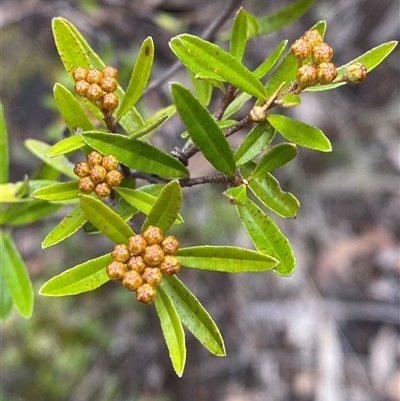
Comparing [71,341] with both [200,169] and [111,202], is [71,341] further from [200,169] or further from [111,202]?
[111,202]

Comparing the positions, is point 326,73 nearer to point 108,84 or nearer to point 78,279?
point 108,84

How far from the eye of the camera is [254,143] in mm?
984

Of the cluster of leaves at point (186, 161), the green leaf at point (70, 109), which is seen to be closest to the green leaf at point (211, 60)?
the cluster of leaves at point (186, 161)

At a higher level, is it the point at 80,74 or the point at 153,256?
the point at 80,74

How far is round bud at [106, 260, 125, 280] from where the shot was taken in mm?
832

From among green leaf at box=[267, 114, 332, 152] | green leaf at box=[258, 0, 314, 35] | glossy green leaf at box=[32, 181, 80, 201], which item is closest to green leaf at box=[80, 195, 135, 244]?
glossy green leaf at box=[32, 181, 80, 201]

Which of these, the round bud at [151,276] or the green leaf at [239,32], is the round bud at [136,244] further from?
the green leaf at [239,32]

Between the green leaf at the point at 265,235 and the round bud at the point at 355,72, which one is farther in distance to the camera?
the green leaf at the point at 265,235

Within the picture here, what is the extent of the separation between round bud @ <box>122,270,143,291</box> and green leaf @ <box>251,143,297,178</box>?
30 centimetres

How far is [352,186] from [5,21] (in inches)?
98.5

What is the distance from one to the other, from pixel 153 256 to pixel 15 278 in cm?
64

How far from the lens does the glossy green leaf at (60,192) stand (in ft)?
3.03

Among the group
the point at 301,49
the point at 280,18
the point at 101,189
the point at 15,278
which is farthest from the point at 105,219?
the point at 280,18

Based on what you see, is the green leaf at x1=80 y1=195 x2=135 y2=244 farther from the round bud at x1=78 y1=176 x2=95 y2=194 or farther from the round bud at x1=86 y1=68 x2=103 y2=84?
the round bud at x1=86 y1=68 x2=103 y2=84
